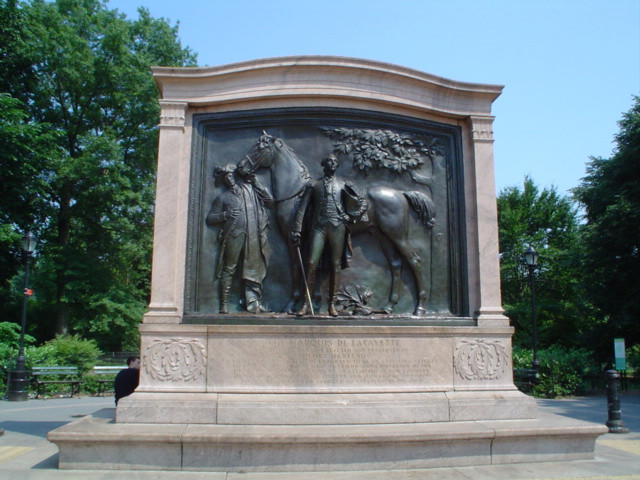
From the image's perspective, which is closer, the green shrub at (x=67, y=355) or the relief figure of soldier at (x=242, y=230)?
the relief figure of soldier at (x=242, y=230)

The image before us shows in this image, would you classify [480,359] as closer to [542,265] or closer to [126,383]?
[126,383]

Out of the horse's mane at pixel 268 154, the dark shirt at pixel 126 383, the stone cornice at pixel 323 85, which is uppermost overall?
the stone cornice at pixel 323 85

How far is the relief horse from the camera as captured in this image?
32.5 ft

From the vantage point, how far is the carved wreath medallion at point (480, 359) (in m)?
9.29

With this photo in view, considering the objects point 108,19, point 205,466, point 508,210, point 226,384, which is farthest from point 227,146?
point 508,210

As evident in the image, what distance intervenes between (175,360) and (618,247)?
2487 cm

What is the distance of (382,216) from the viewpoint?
32.8ft

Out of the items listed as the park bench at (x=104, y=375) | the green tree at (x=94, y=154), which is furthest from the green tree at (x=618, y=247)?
the green tree at (x=94, y=154)

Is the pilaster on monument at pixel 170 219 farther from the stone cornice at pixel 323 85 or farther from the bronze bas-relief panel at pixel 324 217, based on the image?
the stone cornice at pixel 323 85

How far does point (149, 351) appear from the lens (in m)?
8.80

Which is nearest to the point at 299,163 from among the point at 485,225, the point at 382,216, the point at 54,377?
the point at 382,216

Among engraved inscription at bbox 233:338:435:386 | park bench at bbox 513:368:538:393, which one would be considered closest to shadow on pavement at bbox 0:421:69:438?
engraved inscription at bbox 233:338:435:386

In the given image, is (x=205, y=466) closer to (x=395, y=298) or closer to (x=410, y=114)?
(x=395, y=298)

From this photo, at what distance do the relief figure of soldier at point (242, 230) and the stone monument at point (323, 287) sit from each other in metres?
0.03
